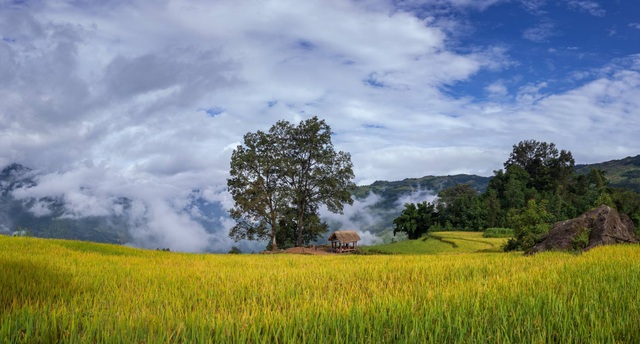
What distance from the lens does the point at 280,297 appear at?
6121mm

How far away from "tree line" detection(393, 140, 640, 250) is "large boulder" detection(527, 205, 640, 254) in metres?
29.6

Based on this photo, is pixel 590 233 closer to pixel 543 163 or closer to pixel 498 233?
pixel 498 233

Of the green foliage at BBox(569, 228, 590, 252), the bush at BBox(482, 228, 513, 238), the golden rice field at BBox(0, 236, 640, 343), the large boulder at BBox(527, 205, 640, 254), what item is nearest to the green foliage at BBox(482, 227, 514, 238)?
the bush at BBox(482, 228, 513, 238)

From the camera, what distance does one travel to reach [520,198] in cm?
7331

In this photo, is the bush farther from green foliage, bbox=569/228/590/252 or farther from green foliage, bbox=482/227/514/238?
green foliage, bbox=569/228/590/252

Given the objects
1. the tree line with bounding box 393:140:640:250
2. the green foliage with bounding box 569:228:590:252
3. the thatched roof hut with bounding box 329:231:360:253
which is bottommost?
the thatched roof hut with bounding box 329:231:360:253

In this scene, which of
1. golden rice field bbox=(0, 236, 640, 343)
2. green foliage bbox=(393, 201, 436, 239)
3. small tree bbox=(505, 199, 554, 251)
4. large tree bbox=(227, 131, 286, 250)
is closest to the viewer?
golden rice field bbox=(0, 236, 640, 343)

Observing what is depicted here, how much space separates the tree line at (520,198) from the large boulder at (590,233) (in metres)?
29.6

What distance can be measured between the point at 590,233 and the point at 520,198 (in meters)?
62.2

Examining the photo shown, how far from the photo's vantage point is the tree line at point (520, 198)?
67000mm

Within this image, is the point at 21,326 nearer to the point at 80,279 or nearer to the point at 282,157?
the point at 80,279

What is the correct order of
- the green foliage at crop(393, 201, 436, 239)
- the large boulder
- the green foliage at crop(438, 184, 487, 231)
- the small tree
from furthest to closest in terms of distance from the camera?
the green foliage at crop(393, 201, 436, 239)
the green foliage at crop(438, 184, 487, 231)
the small tree
the large boulder

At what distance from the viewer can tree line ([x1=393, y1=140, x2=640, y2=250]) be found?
67.0 m

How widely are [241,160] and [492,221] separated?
142 feet
